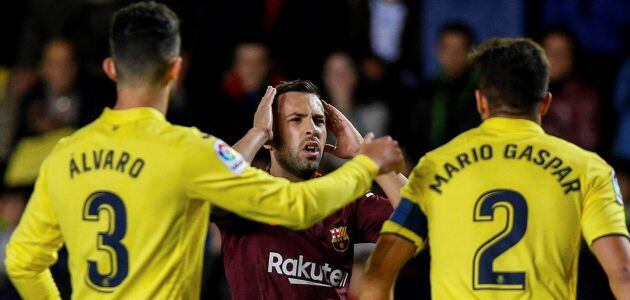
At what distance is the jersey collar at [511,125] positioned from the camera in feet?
15.9

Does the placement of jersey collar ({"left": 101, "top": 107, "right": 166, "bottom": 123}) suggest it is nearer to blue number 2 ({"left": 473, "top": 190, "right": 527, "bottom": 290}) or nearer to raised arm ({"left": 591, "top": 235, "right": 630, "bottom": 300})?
blue number 2 ({"left": 473, "top": 190, "right": 527, "bottom": 290})

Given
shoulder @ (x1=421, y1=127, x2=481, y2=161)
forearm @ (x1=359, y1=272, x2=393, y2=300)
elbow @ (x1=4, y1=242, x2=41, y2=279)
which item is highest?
shoulder @ (x1=421, y1=127, x2=481, y2=161)

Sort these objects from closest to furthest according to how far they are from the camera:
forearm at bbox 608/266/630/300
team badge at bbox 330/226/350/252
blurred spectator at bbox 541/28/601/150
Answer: forearm at bbox 608/266/630/300 → team badge at bbox 330/226/350/252 → blurred spectator at bbox 541/28/601/150

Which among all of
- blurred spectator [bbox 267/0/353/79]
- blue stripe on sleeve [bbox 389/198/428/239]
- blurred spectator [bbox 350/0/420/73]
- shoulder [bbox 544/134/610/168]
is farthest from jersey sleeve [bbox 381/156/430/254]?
blurred spectator [bbox 267/0/353/79]

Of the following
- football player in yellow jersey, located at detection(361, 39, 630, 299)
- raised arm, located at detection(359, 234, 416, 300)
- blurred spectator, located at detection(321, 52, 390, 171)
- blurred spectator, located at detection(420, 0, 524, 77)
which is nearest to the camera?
football player in yellow jersey, located at detection(361, 39, 630, 299)

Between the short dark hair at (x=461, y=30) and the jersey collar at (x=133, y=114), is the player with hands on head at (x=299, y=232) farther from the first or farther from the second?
the short dark hair at (x=461, y=30)

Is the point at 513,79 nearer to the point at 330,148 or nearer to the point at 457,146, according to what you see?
the point at 457,146

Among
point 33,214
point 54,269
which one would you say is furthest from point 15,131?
point 33,214

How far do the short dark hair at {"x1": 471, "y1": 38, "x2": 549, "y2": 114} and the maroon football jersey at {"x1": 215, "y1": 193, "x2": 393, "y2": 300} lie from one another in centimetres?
130

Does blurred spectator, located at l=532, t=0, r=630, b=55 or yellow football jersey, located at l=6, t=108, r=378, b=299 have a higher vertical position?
blurred spectator, located at l=532, t=0, r=630, b=55

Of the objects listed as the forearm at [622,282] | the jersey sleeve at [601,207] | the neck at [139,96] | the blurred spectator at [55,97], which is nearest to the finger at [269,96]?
the neck at [139,96]

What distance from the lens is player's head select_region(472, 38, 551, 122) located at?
15.9 feet

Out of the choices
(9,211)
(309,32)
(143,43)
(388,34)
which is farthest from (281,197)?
(9,211)

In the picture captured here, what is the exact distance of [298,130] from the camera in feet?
20.2
